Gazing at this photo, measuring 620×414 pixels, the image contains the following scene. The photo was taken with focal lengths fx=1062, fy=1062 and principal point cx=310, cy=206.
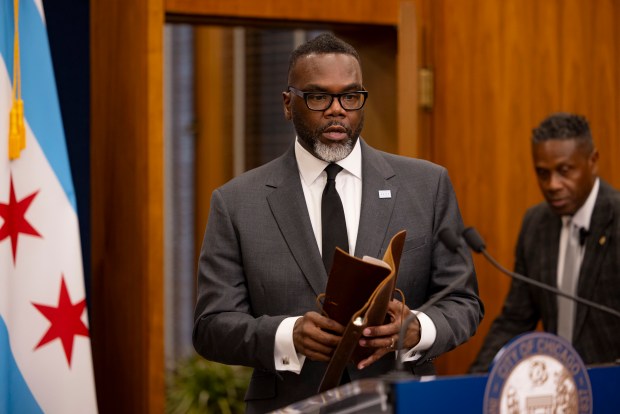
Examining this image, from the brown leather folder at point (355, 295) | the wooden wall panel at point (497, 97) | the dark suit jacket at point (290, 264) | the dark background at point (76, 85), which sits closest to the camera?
the brown leather folder at point (355, 295)

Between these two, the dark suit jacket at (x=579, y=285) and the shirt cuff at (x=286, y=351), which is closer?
the shirt cuff at (x=286, y=351)

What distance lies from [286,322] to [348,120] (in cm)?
49

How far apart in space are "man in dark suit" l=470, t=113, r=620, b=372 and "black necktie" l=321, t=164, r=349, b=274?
139 cm

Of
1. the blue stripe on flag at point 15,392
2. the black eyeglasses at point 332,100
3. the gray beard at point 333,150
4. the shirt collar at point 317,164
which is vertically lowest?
the blue stripe on flag at point 15,392

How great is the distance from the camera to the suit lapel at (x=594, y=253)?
11.7 ft

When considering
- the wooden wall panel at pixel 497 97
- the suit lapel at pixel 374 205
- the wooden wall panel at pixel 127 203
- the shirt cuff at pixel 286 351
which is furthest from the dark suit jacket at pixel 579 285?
the shirt cuff at pixel 286 351

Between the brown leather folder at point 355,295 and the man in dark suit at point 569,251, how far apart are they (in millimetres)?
1615

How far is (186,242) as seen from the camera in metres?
6.56

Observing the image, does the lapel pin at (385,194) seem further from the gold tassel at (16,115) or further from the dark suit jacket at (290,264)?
the gold tassel at (16,115)

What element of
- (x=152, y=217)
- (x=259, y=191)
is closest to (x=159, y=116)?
(x=152, y=217)

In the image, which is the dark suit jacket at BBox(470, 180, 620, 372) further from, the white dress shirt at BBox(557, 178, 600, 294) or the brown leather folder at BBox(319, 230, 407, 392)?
the brown leather folder at BBox(319, 230, 407, 392)

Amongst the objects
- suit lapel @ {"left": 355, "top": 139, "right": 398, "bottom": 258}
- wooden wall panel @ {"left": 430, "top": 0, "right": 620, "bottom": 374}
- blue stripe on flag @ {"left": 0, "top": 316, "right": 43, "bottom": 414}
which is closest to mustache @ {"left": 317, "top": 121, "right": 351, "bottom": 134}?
suit lapel @ {"left": 355, "top": 139, "right": 398, "bottom": 258}

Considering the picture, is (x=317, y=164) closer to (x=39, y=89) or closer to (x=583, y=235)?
(x=39, y=89)

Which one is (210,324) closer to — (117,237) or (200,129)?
(117,237)
